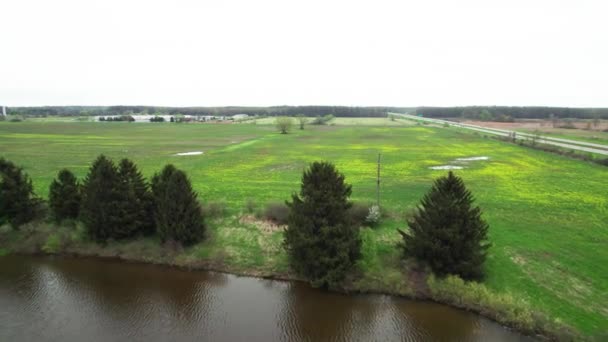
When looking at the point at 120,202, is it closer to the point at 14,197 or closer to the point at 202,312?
the point at 14,197

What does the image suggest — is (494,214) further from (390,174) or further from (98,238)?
(98,238)

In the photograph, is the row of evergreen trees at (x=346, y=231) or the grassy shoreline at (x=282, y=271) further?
the row of evergreen trees at (x=346, y=231)

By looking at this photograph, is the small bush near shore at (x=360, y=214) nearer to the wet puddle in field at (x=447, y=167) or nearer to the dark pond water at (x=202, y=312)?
the dark pond water at (x=202, y=312)

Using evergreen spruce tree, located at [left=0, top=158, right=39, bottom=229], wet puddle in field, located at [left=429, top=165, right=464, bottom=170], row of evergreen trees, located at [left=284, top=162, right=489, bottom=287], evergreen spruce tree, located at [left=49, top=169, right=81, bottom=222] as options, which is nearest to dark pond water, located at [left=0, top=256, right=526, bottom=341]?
row of evergreen trees, located at [left=284, top=162, right=489, bottom=287]

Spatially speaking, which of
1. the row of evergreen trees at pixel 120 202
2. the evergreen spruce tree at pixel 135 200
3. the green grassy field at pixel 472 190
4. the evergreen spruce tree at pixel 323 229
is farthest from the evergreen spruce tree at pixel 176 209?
the evergreen spruce tree at pixel 323 229

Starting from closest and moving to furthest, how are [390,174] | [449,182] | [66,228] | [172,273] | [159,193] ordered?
[449,182]
[172,273]
[159,193]
[66,228]
[390,174]

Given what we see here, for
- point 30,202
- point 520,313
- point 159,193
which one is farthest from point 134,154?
point 520,313
